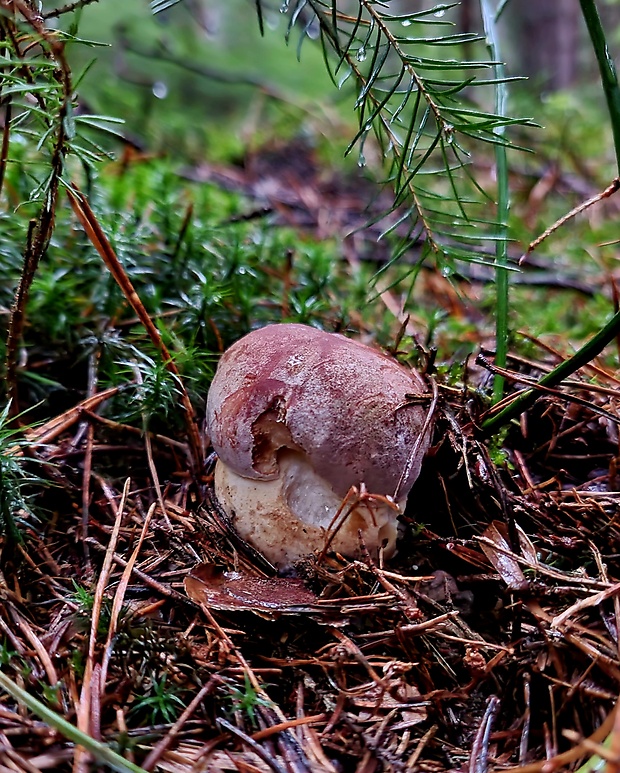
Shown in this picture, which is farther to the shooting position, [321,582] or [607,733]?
[321,582]

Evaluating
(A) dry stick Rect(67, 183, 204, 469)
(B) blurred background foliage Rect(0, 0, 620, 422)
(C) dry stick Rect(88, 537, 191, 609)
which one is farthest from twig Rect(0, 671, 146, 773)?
(B) blurred background foliage Rect(0, 0, 620, 422)

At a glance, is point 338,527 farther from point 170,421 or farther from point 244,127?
point 244,127

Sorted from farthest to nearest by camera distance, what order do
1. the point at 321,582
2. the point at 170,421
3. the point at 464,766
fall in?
the point at 170,421
the point at 321,582
the point at 464,766

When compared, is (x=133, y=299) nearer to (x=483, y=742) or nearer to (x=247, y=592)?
(x=247, y=592)

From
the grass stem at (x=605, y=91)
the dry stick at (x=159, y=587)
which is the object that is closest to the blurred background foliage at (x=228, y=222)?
the grass stem at (x=605, y=91)

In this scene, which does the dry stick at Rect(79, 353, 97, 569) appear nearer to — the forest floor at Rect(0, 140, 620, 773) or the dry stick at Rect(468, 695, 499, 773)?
the forest floor at Rect(0, 140, 620, 773)

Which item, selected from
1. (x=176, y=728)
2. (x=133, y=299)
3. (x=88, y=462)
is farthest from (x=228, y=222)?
(x=176, y=728)

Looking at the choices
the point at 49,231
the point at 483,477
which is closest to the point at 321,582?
the point at 483,477

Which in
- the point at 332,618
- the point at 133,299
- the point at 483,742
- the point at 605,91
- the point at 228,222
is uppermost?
the point at 605,91
